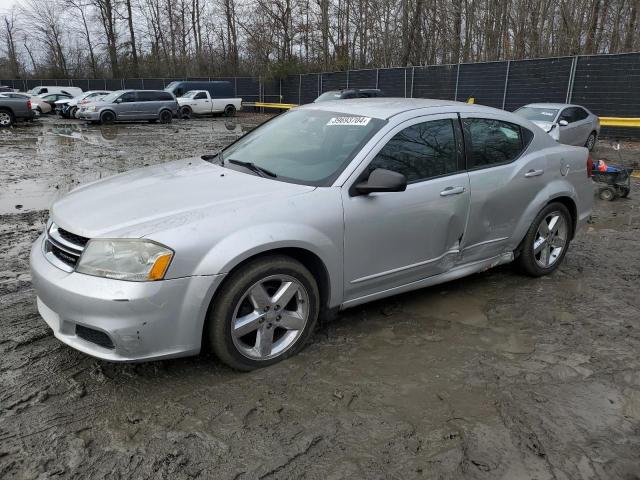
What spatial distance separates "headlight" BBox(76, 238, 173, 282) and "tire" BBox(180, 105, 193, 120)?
88.9 feet

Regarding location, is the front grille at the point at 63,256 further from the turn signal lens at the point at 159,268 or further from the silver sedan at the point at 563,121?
the silver sedan at the point at 563,121

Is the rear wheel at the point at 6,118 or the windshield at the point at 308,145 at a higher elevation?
the windshield at the point at 308,145

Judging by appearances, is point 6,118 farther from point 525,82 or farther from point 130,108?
point 525,82

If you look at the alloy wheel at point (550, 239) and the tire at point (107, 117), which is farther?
the tire at point (107, 117)

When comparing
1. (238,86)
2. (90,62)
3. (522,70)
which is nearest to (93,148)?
(522,70)

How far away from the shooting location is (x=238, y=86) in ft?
123

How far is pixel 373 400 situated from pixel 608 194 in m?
7.57

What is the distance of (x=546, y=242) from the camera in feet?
15.9

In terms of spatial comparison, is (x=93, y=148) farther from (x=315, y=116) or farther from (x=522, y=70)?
(x=522, y=70)

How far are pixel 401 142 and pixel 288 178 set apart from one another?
2.90 feet

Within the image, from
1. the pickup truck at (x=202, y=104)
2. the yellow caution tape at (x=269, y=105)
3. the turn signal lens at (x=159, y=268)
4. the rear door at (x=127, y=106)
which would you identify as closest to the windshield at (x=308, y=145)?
the turn signal lens at (x=159, y=268)

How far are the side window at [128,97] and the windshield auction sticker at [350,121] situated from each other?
22.2 metres

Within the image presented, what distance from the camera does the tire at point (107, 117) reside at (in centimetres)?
2295

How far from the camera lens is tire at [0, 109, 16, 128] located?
20812 millimetres
